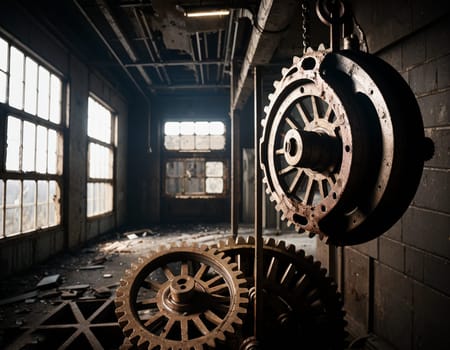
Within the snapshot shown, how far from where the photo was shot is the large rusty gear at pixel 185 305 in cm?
209

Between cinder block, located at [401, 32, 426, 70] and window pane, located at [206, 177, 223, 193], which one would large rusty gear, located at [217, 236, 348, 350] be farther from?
window pane, located at [206, 177, 223, 193]

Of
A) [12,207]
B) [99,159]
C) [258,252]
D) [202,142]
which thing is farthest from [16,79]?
[202,142]

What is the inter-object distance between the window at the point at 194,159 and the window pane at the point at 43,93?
4678 millimetres

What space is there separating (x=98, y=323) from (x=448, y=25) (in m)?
3.86

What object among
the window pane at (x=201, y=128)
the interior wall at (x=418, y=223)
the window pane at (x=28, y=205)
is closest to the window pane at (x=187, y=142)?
the window pane at (x=201, y=128)

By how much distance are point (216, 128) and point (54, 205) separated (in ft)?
18.3

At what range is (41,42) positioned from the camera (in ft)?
15.6

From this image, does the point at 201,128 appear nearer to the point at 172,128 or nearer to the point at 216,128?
the point at 216,128

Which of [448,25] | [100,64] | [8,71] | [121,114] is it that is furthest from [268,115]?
[121,114]

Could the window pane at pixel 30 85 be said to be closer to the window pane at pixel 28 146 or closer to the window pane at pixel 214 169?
the window pane at pixel 28 146

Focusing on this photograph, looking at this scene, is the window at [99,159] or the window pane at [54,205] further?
the window at [99,159]

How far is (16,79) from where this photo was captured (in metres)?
4.28

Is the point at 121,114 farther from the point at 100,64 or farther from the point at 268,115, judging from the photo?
the point at 268,115

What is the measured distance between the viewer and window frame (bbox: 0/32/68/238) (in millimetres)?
3996
